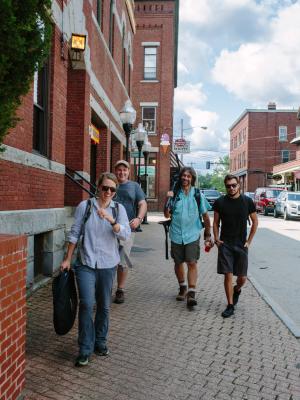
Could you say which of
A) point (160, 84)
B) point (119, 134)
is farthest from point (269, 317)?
point (160, 84)

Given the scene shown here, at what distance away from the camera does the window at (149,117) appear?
3278 centimetres

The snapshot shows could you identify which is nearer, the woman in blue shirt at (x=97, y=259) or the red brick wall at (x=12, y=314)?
the red brick wall at (x=12, y=314)

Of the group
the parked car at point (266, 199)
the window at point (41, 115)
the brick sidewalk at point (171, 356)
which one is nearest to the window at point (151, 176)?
the parked car at point (266, 199)

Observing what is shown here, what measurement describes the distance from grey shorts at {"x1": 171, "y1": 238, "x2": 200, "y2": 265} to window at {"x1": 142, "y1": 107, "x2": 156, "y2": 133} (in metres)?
26.7

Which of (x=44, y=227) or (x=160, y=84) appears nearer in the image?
(x=44, y=227)

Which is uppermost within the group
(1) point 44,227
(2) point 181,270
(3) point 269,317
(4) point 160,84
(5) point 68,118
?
(4) point 160,84

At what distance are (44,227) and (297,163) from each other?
4143 centimetres

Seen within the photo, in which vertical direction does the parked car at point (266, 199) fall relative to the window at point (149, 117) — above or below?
below

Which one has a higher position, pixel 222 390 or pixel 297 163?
pixel 297 163

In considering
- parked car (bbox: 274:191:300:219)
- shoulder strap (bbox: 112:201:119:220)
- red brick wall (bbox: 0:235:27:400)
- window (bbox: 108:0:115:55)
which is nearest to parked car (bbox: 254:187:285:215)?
parked car (bbox: 274:191:300:219)

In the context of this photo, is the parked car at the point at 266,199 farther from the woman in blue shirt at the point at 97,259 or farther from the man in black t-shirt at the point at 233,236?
the woman in blue shirt at the point at 97,259

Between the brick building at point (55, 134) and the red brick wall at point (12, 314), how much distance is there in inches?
A: 93.0

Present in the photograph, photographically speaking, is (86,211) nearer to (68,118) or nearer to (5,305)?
(5,305)

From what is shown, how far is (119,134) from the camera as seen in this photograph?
17.9 m
